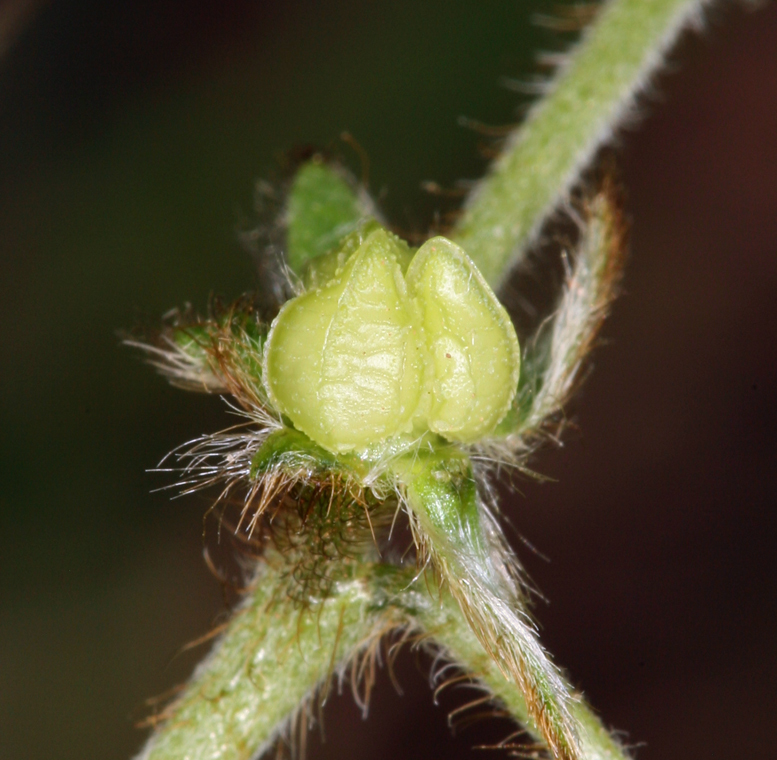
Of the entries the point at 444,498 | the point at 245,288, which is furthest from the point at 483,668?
the point at 245,288

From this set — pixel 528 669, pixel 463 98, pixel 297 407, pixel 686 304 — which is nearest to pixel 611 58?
pixel 297 407

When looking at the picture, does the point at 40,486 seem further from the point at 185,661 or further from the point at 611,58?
the point at 611,58

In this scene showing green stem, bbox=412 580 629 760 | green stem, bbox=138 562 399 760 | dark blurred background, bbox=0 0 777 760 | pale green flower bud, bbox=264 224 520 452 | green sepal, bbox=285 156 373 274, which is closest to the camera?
pale green flower bud, bbox=264 224 520 452

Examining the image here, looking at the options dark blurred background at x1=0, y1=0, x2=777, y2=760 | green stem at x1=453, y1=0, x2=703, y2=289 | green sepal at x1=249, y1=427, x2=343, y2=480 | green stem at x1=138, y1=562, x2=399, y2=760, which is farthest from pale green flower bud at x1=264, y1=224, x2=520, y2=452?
dark blurred background at x1=0, y1=0, x2=777, y2=760

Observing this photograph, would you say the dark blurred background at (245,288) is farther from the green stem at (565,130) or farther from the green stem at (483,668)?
the green stem at (483,668)

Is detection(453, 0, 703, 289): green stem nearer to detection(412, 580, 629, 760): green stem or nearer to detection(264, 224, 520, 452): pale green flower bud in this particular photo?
detection(264, 224, 520, 452): pale green flower bud

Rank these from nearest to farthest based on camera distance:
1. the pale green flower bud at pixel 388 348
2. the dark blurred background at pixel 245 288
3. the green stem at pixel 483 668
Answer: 1. the pale green flower bud at pixel 388 348
2. the green stem at pixel 483 668
3. the dark blurred background at pixel 245 288

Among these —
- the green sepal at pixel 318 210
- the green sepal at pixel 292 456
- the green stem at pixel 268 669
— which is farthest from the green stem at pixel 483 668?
the green sepal at pixel 318 210
